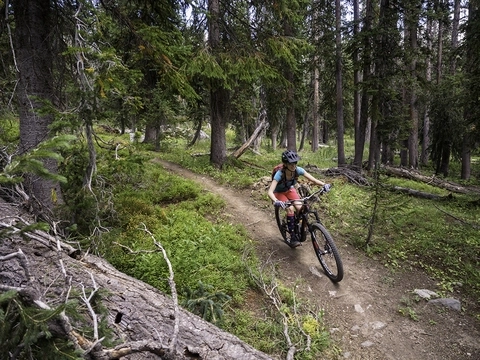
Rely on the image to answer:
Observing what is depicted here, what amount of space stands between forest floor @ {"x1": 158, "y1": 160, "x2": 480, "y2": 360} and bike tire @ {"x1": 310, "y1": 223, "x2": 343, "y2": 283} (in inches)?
7.4

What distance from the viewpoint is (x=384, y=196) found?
278 inches

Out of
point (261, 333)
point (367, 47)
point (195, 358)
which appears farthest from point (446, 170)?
point (195, 358)

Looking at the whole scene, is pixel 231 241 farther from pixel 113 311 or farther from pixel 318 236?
pixel 113 311

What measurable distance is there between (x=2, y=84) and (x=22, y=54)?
0.63m

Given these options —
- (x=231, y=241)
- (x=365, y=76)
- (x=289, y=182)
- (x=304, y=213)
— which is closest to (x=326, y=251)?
(x=304, y=213)

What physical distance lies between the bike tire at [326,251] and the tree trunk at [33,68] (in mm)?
5185

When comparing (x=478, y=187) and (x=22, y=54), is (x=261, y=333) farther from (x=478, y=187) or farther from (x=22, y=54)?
(x=478, y=187)

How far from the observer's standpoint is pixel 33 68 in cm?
528

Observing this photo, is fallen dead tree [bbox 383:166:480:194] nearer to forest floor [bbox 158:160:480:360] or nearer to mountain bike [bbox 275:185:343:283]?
forest floor [bbox 158:160:480:360]

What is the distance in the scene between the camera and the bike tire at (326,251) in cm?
578

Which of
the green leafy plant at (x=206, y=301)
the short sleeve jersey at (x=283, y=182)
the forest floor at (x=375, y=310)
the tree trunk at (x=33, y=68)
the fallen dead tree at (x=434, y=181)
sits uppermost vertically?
the tree trunk at (x=33, y=68)

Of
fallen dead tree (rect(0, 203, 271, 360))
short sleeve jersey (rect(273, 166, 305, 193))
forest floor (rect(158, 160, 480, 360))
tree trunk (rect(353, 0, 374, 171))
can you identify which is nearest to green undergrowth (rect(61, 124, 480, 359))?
forest floor (rect(158, 160, 480, 360))

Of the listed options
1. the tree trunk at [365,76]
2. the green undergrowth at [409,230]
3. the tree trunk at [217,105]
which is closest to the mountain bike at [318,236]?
the green undergrowth at [409,230]

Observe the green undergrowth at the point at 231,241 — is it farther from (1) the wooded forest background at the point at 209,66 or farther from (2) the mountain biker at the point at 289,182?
(1) the wooded forest background at the point at 209,66
